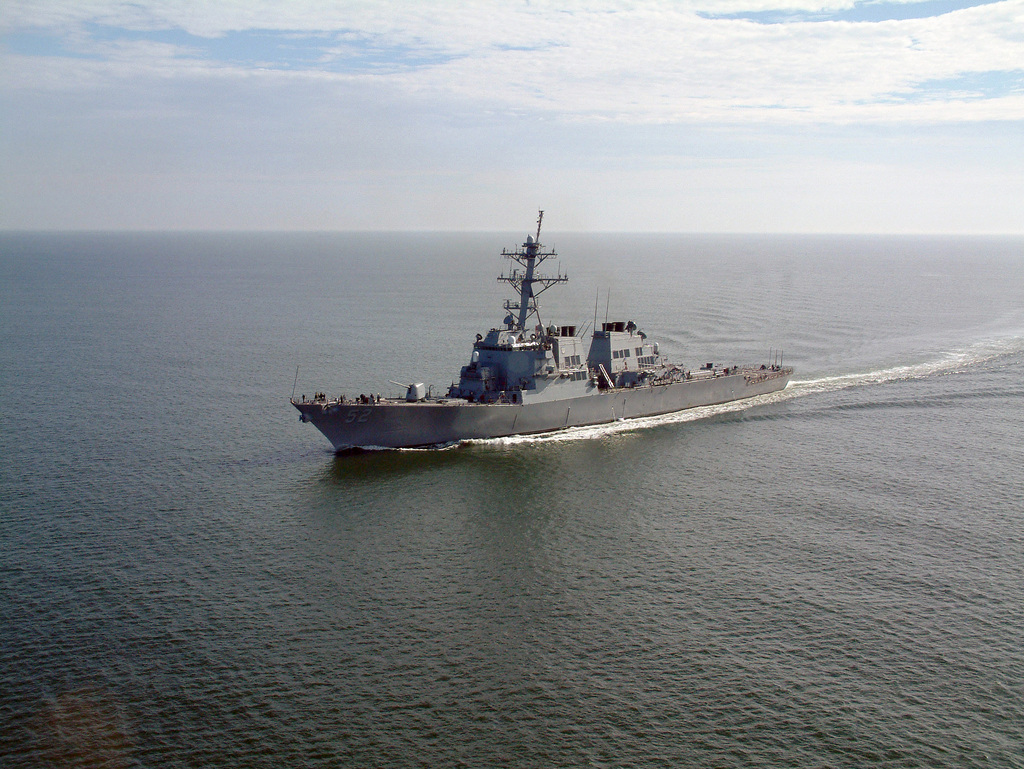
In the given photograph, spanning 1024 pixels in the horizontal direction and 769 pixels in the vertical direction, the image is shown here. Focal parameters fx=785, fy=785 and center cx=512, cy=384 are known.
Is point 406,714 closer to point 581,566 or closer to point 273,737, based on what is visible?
point 273,737

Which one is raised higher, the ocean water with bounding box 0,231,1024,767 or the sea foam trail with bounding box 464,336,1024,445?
the sea foam trail with bounding box 464,336,1024,445

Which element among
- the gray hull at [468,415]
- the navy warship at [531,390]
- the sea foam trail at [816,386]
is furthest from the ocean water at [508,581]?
the navy warship at [531,390]

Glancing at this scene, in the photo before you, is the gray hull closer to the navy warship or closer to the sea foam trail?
the navy warship

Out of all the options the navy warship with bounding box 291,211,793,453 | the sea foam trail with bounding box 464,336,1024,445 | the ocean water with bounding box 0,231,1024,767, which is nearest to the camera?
the ocean water with bounding box 0,231,1024,767

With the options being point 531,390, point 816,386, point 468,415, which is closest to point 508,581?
point 468,415

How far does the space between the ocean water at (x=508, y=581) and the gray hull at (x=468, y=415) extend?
4.21ft

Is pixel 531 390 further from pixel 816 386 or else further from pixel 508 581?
pixel 816 386

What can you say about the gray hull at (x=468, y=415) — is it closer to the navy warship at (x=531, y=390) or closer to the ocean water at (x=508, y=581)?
the navy warship at (x=531, y=390)

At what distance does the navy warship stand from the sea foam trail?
666 millimetres

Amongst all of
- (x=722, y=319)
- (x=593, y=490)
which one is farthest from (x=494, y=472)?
(x=722, y=319)

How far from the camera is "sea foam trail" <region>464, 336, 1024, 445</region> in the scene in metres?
49.6

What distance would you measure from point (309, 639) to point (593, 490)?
59.4 feet

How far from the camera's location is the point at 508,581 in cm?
2928

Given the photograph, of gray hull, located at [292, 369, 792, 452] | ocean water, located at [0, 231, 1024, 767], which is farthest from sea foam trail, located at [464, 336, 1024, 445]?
gray hull, located at [292, 369, 792, 452]
